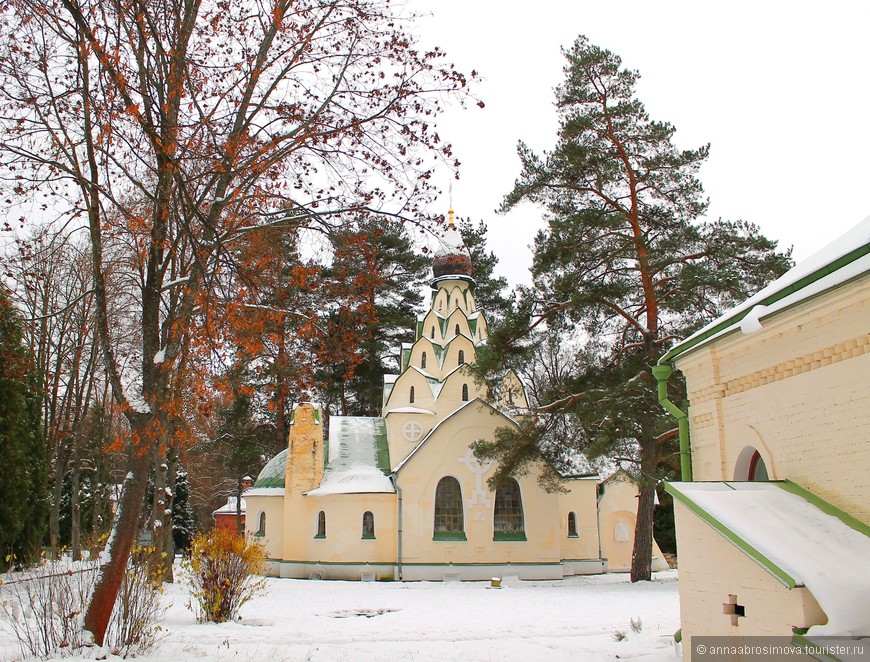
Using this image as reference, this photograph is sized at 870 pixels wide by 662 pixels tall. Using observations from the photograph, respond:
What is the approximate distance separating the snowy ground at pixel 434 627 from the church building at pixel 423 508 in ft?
14.1

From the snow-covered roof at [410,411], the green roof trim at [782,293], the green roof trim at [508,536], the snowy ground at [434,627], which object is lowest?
the snowy ground at [434,627]

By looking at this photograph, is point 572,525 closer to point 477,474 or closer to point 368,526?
point 477,474

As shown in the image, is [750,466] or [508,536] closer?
[750,466]

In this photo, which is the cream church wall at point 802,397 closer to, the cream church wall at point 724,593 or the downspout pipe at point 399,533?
the cream church wall at point 724,593

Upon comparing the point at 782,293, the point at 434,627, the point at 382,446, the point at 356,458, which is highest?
the point at 782,293

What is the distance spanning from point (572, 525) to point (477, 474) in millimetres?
4151

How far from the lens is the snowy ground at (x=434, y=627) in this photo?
821cm

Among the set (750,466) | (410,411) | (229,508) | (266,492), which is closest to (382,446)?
(410,411)

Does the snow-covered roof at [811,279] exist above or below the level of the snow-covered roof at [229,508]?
above

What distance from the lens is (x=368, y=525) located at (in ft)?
72.4

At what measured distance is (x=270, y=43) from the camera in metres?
8.53

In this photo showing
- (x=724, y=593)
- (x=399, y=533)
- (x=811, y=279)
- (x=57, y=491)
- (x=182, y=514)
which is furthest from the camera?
(x=182, y=514)

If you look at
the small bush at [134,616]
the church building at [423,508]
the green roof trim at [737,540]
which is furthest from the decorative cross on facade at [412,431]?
the green roof trim at [737,540]

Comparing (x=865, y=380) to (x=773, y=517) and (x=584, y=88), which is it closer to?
(x=773, y=517)
